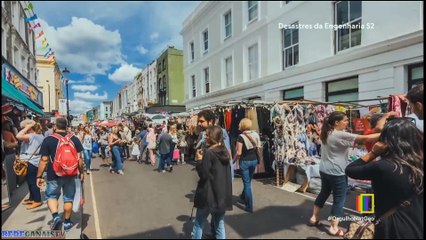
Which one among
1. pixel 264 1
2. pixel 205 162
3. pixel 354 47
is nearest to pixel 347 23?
pixel 354 47

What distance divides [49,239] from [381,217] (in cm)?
402

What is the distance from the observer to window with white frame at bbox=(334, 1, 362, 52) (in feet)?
37.3

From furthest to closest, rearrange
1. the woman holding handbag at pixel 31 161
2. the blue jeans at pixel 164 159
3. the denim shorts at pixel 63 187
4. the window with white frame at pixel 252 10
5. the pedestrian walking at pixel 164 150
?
the window with white frame at pixel 252 10, the blue jeans at pixel 164 159, the pedestrian walking at pixel 164 150, the woman holding handbag at pixel 31 161, the denim shorts at pixel 63 187

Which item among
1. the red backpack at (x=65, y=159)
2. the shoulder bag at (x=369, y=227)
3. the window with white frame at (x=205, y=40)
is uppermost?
the window with white frame at (x=205, y=40)

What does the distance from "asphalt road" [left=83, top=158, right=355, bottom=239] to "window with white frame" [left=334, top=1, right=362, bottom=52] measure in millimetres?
7227

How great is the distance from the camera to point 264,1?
1620 cm

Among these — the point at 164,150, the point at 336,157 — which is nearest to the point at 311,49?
the point at 164,150

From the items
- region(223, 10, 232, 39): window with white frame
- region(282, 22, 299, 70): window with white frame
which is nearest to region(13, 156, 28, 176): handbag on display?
region(282, 22, 299, 70): window with white frame

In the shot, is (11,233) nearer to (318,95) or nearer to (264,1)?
(318,95)

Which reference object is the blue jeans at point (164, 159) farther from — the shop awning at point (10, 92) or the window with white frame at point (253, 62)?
the window with white frame at point (253, 62)

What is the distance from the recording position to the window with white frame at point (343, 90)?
1178cm

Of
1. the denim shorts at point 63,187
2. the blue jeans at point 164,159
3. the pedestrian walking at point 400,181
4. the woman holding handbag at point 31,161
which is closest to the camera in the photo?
the pedestrian walking at point 400,181

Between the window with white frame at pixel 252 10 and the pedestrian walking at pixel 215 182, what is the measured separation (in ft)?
49.5

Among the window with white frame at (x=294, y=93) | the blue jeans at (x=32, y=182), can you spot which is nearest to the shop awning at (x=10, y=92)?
the blue jeans at (x=32, y=182)
